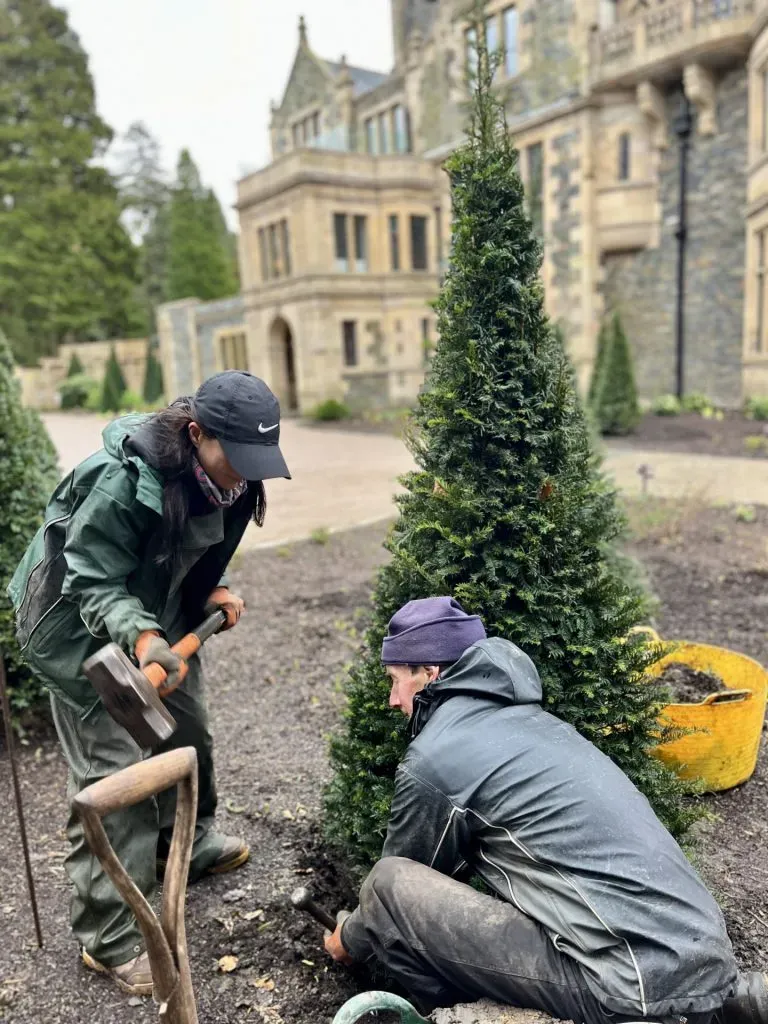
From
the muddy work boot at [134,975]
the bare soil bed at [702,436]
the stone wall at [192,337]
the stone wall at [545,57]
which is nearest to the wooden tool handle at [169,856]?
the muddy work boot at [134,975]

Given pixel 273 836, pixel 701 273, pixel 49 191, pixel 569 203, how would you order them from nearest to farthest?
1. pixel 273 836
2. pixel 701 273
3. pixel 569 203
4. pixel 49 191

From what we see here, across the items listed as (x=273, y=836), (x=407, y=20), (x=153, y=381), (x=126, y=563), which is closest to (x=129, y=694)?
(x=126, y=563)

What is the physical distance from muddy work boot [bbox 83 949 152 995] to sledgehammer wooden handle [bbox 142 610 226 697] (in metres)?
0.89

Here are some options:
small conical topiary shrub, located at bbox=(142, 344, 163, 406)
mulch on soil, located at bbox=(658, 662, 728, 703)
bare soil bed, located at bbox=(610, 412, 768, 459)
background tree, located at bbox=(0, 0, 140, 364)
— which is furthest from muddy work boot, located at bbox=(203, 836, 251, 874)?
background tree, located at bbox=(0, 0, 140, 364)

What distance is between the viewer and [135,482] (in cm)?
235

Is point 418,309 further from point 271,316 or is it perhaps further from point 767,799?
point 767,799

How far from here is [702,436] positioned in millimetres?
15242

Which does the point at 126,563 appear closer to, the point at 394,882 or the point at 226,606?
the point at 226,606

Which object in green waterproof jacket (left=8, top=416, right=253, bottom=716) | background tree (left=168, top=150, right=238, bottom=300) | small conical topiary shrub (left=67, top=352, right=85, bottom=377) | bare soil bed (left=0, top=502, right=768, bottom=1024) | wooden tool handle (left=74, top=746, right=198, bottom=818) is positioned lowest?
bare soil bed (left=0, top=502, right=768, bottom=1024)

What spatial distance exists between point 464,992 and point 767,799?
202cm

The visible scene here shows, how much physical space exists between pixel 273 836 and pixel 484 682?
1.73 m

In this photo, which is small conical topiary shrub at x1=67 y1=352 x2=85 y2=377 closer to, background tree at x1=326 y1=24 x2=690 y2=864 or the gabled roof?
the gabled roof

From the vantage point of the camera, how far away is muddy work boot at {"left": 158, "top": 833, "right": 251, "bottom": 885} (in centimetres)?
305

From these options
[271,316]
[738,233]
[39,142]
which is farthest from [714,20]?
[39,142]
